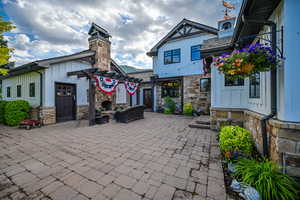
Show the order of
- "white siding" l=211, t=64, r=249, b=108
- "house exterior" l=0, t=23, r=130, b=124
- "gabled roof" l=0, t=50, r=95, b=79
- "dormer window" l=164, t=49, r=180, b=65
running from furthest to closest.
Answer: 1. "dormer window" l=164, t=49, r=180, b=65
2. "house exterior" l=0, t=23, r=130, b=124
3. "gabled roof" l=0, t=50, r=95, b=79
4. "white siding" l=211, t=64, r=249, b=108

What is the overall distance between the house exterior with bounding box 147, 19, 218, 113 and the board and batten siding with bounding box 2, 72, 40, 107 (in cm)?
788

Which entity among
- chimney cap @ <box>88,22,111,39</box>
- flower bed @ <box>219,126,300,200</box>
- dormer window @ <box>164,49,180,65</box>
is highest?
chimney cap @ <box>88,22,111,39</box>

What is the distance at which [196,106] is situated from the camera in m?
9.05

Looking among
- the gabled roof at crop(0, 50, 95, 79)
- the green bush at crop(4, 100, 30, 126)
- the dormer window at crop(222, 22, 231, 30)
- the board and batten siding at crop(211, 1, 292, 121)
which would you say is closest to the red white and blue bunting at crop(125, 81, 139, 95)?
A: the gabled roof at crop(0, 50, 95, 79)

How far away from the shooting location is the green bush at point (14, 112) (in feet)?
19.6

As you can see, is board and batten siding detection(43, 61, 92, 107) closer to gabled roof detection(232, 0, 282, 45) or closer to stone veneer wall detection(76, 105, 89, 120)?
stone veneer wall detection(76, 105, 89, 120)

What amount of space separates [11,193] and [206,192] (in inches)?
111

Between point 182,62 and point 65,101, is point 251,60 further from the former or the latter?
point 65,101

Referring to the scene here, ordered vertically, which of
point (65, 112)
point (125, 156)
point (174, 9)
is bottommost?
point (125, 156)

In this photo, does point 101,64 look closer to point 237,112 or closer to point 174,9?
point 174,9

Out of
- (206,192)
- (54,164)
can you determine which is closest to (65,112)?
(54,164)

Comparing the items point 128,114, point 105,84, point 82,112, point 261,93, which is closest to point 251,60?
point 261,93

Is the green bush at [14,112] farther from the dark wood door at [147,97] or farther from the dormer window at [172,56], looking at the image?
the dormer window at [172,56]

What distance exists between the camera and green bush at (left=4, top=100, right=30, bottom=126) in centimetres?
598
